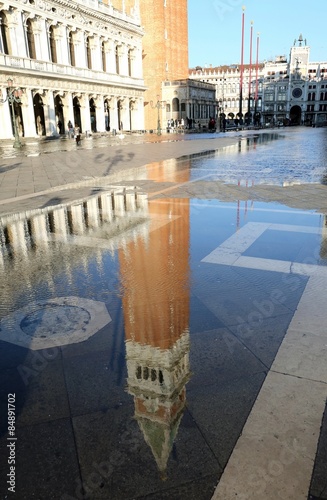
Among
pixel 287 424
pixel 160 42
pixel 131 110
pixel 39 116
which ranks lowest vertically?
pixel 287 424

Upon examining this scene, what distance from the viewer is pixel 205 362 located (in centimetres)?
278

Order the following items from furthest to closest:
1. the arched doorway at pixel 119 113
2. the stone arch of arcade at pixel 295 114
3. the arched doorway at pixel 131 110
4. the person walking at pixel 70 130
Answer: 1. the stone arch of arcade at pixel 295 114
2. the arched doorway at pixel 131 110
3. the arched doorway at pixel 119 113
4. the person walking at pixel 70 130

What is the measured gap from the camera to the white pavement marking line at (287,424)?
1857mm

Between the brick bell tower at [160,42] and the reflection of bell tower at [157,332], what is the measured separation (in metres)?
60.0

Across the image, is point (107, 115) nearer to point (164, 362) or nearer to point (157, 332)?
point (157, 332)

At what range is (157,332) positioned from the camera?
3.21 m

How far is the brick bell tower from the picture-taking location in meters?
57.8

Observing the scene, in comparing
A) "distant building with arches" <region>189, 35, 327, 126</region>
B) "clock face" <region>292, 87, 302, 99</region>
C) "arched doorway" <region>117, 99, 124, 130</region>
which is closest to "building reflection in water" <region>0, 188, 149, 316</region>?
"arched doorway" <region>117, 99, 124, 130</region>

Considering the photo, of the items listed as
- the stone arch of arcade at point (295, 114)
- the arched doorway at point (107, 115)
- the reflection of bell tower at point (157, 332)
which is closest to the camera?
the reflection of bell tower at point (157, 332)

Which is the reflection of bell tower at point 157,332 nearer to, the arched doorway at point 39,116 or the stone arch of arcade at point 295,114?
the arched doorway at point 39,116

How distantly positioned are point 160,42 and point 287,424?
64994mm

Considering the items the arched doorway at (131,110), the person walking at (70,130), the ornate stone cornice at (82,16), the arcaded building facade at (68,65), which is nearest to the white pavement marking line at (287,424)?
the arcaded building facade at (68,65)

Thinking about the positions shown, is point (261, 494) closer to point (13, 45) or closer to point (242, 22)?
point (13, 45)

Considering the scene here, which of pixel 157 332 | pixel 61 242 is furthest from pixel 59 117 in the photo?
pixel 157 332
